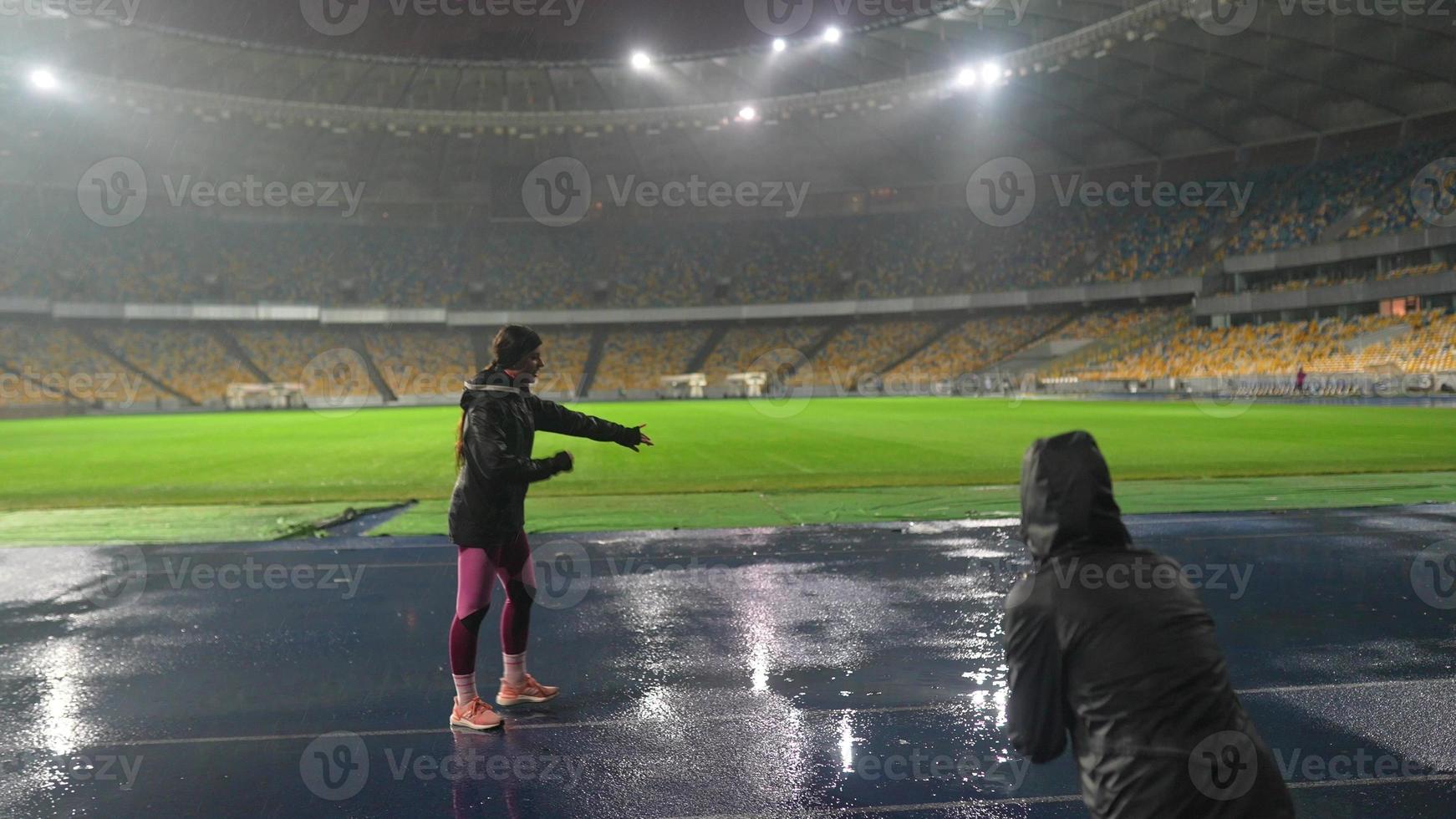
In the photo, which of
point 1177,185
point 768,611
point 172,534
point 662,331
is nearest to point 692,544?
point 768,611

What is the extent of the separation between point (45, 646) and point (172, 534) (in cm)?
533

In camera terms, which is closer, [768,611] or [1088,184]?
[768,611]

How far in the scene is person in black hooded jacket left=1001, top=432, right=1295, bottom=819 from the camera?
2166mm

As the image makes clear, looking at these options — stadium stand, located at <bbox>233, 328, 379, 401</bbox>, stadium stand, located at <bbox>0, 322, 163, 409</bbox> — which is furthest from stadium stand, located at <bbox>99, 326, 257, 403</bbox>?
stadium stand, located at <bbox>233, 328, 379, 401</bbox>

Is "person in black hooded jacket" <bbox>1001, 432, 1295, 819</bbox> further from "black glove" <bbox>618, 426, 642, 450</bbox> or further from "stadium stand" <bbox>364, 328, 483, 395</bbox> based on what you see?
"stadium stand" <bbox>364, 328, 483, 395</bbox>

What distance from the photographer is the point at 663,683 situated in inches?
212

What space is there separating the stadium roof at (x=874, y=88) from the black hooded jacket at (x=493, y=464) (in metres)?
40.8

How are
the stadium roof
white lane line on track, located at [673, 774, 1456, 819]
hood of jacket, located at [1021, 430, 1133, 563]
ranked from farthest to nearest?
the stadium roof, white lane line on track, located at [673, 774, 1456, 819], hood of jacket, located at [1021, 430, 1133, 563]

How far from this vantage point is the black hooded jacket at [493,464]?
4633 millimetres

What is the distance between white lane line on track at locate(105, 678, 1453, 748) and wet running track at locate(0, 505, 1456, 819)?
0.02 meters

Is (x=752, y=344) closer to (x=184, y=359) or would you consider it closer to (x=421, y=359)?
(x=421, y=359)

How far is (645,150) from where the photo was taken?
6850 cm

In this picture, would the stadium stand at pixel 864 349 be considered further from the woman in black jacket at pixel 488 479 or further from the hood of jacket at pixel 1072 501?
the hood of jacket at pixel 1072 501

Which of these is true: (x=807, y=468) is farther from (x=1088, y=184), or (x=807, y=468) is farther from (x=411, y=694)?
(x=1088, y=184)
